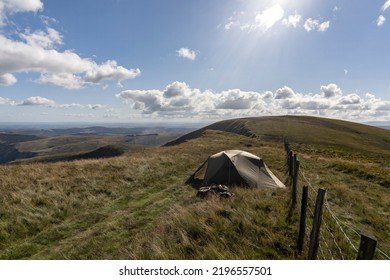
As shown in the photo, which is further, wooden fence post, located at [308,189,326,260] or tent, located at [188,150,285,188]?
tent, located at [188,150,285,188]

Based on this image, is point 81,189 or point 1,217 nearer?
point 1,217

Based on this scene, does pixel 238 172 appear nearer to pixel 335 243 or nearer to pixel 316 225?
pixel 335 243

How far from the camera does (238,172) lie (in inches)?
690

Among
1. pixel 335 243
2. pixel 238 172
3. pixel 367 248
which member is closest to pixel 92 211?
pixel 238 172

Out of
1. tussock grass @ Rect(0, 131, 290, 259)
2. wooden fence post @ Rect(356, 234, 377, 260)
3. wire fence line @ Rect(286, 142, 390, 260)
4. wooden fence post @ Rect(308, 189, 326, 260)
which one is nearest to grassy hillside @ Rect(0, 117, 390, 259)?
tussock grass @ Rect(0, 131, 290, 259)

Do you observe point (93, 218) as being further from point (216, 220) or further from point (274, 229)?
point (274, 229)

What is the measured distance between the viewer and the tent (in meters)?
17.3

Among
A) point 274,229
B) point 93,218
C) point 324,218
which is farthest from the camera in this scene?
point 93,218

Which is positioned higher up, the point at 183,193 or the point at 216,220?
the point at 216,220

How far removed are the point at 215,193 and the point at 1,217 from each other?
Answer: 961cm

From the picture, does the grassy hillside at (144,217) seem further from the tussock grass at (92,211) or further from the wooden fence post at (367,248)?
the wooden fence post at (367,248)

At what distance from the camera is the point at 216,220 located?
9.70 metres

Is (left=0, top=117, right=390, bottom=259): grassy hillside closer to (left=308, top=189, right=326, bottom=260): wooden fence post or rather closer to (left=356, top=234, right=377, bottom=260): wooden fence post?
(left=308, top=189, right=326, bottom=260): wooden fence post
